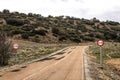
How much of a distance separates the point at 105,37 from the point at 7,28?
44445 mm

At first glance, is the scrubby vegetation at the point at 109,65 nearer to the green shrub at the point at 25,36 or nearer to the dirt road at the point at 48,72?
the dirt road at the point at 48,72

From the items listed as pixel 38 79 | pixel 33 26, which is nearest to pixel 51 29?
pixel 33 26

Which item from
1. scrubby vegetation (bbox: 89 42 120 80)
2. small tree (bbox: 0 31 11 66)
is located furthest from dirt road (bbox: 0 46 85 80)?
small tree (bbox: 0 31 11 66)

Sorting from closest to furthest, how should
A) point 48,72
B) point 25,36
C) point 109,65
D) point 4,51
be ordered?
point 48,72 → point 4,51 → point 109,65 → point 25,36

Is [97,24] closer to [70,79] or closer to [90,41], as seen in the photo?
[90,41]

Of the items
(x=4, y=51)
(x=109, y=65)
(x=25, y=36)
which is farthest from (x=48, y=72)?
(x=25, y=36)

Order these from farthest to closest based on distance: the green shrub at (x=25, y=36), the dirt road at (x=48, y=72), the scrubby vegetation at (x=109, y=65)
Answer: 1. the green shrub at (x=25, y=36)
2. the scrubby vegetation at (x=109, y=65)
3. the dirt road at (x=48, y=72)

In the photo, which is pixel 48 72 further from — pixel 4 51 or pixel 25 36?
pixel 25 36

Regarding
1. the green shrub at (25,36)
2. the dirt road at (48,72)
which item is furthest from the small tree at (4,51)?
the green shrub at (25,36)

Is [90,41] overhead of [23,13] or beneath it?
beneath

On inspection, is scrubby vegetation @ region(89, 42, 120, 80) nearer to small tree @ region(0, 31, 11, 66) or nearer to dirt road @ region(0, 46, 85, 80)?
dirt road @ region(0, 46, 85, 80)

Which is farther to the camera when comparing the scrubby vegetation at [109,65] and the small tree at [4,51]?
the small tree at [4,51]

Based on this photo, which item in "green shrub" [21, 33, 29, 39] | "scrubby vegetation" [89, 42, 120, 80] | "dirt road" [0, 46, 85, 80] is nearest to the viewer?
"dirt road" [0, 46, 85, 80]

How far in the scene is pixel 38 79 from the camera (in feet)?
70.8
